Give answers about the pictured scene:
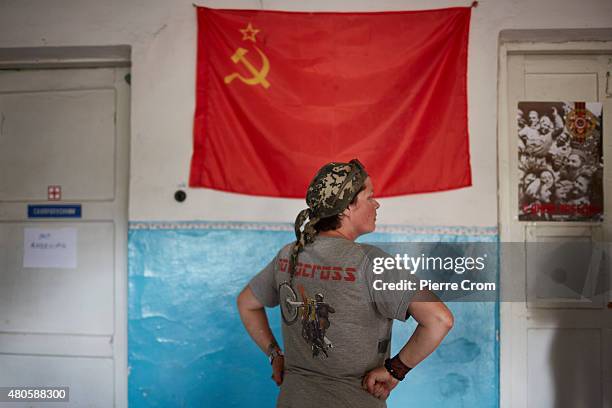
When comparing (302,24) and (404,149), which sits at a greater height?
(302,24)

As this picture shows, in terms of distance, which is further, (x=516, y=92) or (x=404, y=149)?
(x=516, y=92)

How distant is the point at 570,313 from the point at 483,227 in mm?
676

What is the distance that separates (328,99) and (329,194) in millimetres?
1153

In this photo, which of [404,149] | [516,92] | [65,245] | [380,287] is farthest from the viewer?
[65,245]

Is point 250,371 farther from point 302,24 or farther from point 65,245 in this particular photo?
point 302,24

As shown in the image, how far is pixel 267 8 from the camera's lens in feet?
7.82

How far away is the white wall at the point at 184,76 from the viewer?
2.31m

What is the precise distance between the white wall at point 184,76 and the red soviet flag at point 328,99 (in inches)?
2.4

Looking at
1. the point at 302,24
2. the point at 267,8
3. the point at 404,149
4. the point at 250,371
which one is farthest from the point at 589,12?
the point at 250,371

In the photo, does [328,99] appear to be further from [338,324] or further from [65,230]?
[65,230]

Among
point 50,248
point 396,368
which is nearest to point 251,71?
point 50,248

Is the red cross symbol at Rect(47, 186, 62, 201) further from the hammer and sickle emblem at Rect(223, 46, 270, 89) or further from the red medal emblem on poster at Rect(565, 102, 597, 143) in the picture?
the red medal emblem on poster at Rect(565, 102, 597, 143)
